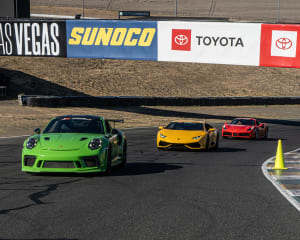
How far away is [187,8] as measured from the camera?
79562mm

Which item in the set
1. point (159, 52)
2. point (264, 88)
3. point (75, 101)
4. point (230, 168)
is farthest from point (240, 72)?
point (230, 168)

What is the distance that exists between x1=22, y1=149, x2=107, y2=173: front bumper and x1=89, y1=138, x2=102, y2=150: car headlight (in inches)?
5.5

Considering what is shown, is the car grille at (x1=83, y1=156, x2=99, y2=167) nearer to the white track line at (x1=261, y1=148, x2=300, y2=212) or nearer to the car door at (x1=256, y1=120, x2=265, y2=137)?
the white track line at (x1=261, y1=148, x2=300, y2=212)

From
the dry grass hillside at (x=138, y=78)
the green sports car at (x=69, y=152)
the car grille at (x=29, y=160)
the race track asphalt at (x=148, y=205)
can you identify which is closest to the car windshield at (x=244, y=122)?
the race track asphalt at (x=148, y=205)

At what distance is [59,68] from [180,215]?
57.6 meters

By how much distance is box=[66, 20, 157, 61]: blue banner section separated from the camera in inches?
1189

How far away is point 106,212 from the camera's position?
8.23m

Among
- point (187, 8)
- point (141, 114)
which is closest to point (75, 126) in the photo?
point (141, 114)

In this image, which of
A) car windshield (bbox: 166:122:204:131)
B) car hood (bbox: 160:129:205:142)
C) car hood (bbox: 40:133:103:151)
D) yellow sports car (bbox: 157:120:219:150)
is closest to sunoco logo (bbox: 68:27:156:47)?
car windshield (bbox: 166:122:204:131)

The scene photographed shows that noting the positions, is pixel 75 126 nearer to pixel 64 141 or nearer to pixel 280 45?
pixel 64 141

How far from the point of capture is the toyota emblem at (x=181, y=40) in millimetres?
29406

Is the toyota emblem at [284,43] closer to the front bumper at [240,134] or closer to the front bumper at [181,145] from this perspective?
the front bumper at [240,134]

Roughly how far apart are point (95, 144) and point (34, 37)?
20.8 metres

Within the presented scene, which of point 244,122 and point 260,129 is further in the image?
point 244,122
